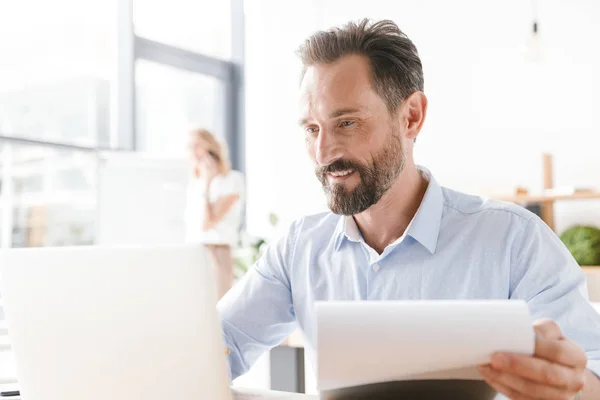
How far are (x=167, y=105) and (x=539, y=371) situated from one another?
464 cm

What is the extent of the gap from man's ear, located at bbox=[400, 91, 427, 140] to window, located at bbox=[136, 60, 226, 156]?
3505 millimetres

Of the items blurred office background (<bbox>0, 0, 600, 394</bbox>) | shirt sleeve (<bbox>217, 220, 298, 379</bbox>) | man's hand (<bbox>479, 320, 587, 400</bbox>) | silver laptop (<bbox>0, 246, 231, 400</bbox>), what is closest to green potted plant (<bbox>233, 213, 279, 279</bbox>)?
blurred office background (<bbox>0, 0, 600, 394</bbox>)

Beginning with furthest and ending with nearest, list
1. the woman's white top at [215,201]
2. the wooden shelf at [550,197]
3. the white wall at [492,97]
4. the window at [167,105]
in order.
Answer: the window at [167,105] → the white wall at [492,97] → the woman's white top at [215,201] → the wooden shelf at [550,197]

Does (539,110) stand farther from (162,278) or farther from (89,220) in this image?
(162,278)

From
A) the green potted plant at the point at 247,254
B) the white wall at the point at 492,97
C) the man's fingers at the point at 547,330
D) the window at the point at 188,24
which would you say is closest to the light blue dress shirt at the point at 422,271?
the man's fingers at the point at 547,330

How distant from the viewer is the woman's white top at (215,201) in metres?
4.10

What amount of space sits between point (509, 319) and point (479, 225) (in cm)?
60

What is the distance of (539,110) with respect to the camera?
14.8 ft

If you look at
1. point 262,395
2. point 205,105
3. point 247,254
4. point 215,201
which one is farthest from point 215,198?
point 262,395

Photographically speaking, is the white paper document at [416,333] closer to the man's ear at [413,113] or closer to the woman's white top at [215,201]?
the man's ear at [413,113]

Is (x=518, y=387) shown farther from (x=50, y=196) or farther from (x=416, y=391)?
(x=50, y=196)

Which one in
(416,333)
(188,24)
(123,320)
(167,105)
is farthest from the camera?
(188,24)

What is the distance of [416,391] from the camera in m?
0.77

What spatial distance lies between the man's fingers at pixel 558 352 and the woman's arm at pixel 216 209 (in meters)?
3.38
